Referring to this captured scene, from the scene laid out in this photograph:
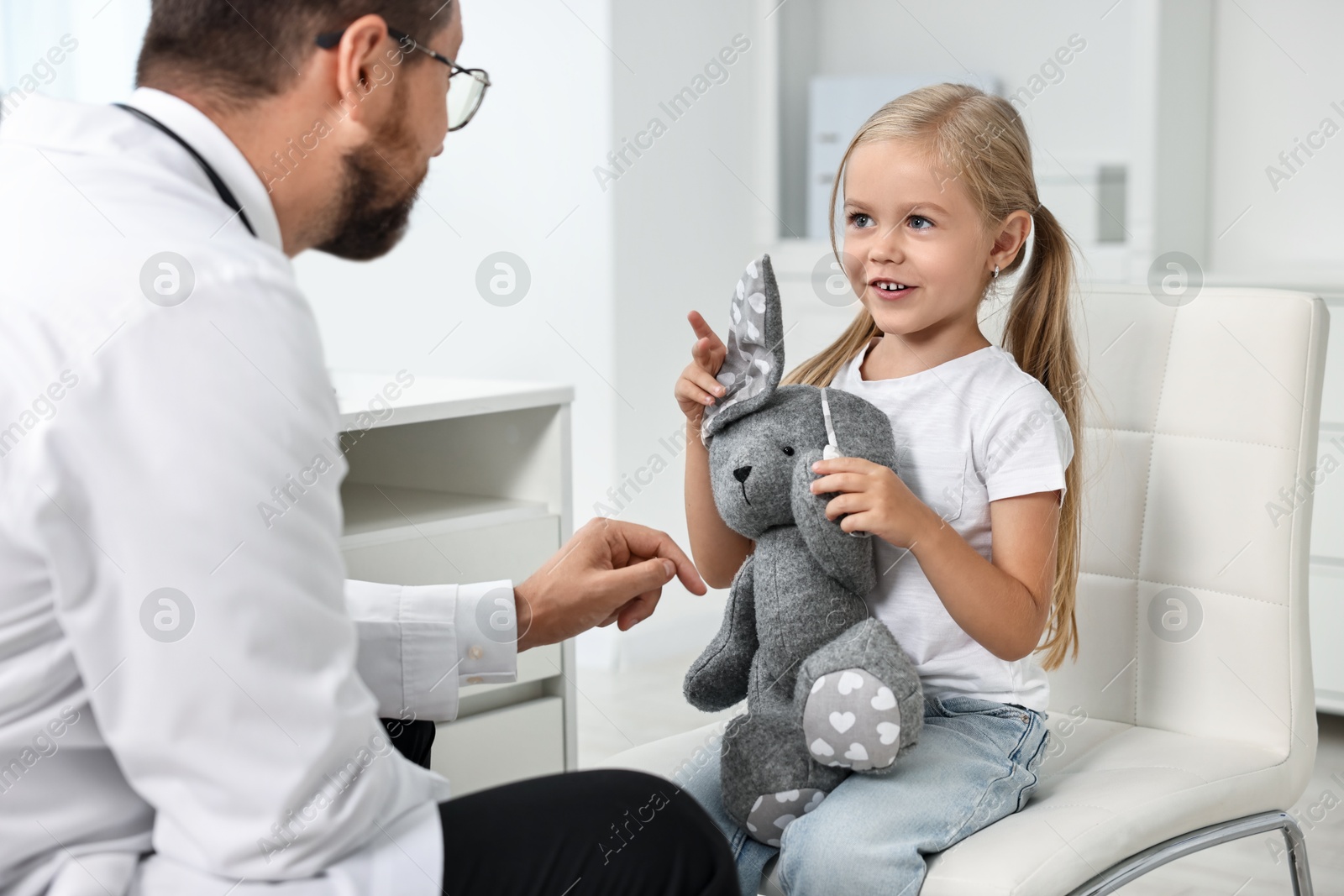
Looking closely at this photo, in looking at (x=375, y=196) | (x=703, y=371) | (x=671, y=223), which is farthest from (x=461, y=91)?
(x=671, y=223)

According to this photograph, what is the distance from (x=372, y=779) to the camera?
64cm

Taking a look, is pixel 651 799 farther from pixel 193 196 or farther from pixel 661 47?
pixel 661 47

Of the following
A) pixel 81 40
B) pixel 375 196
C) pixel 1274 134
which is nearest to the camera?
pixel 375 196

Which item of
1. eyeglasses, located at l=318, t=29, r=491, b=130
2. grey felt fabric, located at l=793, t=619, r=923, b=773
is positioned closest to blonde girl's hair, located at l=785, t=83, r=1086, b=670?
grey felt fabric, located at l=793, t=619, r=923, b=773

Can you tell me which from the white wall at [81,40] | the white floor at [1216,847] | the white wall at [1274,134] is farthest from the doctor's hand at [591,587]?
the white wall at [81,40]

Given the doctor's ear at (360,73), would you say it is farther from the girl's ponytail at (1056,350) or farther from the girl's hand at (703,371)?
A: the girl's ponytail at (1056,350)

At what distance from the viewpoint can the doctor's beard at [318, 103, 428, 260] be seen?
83 cm

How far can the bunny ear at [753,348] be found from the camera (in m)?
1.02

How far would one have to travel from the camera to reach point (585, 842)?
726 millimetres

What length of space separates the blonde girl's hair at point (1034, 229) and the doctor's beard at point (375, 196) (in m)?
0.42

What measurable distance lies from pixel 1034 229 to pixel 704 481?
373mm

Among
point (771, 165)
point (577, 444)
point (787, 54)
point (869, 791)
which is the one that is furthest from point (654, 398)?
point (869, 791)

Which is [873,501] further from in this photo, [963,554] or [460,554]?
[460,554]

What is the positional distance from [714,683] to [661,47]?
6.32ft
